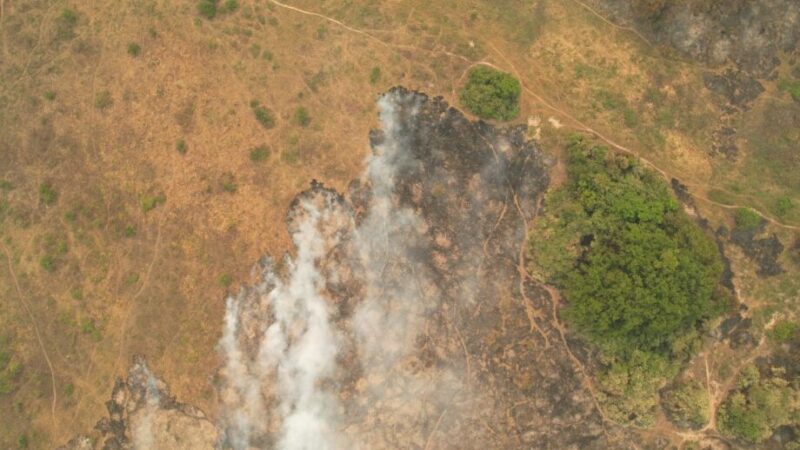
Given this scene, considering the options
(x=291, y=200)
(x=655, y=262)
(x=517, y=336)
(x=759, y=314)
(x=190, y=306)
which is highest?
(x=655, y=262)

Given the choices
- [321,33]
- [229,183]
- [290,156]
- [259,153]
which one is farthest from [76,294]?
[321,33]

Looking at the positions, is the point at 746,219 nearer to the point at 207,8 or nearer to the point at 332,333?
the point at 332,333

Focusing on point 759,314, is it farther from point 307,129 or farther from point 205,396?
point 205,396

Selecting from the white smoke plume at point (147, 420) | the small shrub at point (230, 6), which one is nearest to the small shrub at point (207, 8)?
the small shrub at point (230, 6)

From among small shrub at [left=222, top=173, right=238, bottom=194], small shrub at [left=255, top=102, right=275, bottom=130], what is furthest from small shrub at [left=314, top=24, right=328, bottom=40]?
small shrub at [left=222, top=173, right=238, bottom=194]

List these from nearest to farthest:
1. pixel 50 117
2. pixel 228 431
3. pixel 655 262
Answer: pixel 655 262, pixel 228 431, pixel 50 117

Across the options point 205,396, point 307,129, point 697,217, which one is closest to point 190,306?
point 205,396
